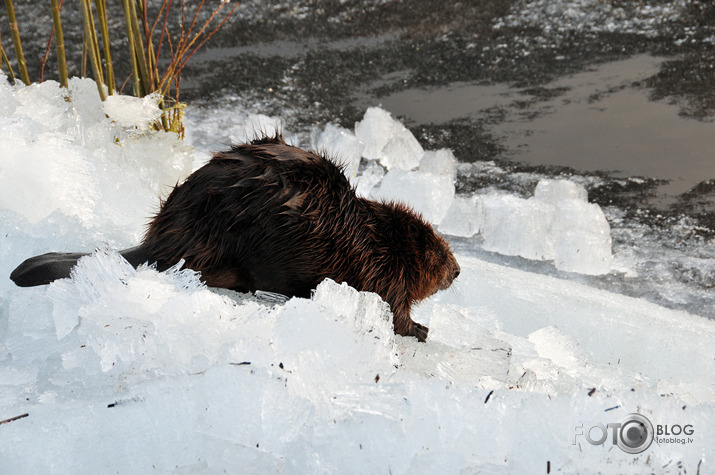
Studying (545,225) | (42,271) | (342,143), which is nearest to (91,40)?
(42,271)

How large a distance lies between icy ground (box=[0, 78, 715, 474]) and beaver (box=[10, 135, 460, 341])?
0.34ft

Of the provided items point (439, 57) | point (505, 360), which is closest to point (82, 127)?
point (505, 360)

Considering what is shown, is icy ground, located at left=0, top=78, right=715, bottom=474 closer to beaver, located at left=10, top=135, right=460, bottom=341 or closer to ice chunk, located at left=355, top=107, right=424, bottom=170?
beaver, located at left=10, top=135, right=460, bottom=341

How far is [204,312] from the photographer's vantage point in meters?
1.44

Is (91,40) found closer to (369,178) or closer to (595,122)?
(369,178)

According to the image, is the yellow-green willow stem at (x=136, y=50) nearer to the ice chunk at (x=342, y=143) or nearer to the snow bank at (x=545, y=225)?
the ice chunk at (x=342, y=143)

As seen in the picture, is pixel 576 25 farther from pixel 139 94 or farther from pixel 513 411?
pixel 513 411

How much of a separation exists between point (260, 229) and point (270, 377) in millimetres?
468

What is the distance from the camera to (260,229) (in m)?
1.63

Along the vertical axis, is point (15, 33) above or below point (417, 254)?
above

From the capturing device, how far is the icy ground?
1.23 meters

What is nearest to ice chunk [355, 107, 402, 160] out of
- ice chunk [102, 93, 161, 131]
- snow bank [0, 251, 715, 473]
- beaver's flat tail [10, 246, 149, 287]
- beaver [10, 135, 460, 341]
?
ice chunk [102, 93, 161, 131]

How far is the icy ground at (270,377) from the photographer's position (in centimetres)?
123

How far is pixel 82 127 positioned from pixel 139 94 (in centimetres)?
30
